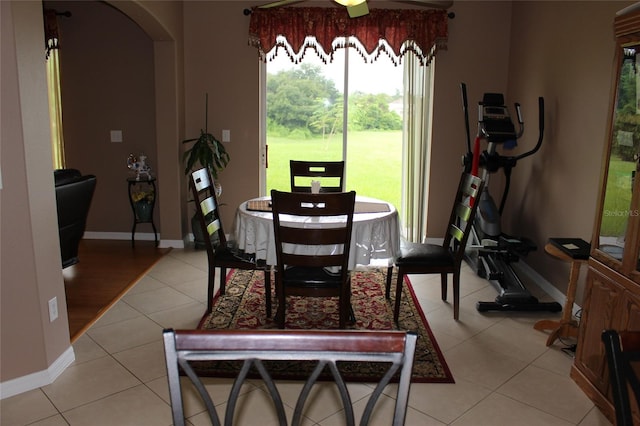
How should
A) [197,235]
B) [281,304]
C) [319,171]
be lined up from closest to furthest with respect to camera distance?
[281,304], [319,171], [197,235]

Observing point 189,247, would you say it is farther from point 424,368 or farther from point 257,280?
point 424,368

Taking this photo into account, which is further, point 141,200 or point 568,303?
point 141,200

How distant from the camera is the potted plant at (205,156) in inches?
197

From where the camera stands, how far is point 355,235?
10.3 ft

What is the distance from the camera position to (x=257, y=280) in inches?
173

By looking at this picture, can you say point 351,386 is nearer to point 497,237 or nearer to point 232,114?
point 497,237

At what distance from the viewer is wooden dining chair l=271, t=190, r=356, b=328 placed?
2.82 meters

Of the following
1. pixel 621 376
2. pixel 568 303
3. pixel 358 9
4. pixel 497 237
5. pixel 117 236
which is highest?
pixel 358 9

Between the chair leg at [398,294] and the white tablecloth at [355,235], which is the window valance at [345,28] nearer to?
the white tablecloth at [355,235]

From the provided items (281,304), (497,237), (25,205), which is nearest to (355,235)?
(281,304)

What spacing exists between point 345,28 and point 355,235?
277 centimetres

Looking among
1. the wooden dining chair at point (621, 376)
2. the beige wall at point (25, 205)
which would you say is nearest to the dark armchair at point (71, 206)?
the beige wall at point (25, 205)

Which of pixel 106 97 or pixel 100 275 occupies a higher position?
pixel 106 97

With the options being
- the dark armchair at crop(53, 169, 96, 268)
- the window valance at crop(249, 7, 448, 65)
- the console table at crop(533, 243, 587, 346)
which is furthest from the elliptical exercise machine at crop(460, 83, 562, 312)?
the dark armchair at crop(53, 169, 96, 268)
